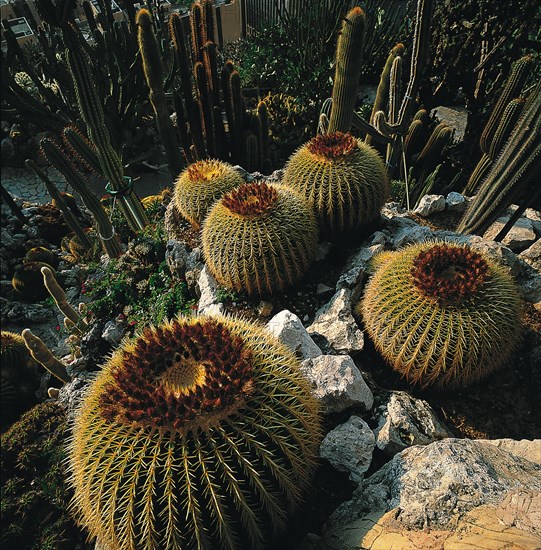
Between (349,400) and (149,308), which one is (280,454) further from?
(149,308)

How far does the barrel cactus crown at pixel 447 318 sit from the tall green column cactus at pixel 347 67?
3.06 meters

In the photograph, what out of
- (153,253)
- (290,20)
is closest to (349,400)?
(153,253)

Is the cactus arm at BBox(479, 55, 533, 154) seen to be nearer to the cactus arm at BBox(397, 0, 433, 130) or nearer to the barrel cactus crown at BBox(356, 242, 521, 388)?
the cactus arm at BBox(397, 0, 433, 130)

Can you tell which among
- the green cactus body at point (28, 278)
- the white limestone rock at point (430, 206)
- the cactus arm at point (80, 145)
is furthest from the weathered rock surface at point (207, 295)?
the green cactus body at point (28, 278)

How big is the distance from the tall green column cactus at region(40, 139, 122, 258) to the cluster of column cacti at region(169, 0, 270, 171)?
2.12 meters

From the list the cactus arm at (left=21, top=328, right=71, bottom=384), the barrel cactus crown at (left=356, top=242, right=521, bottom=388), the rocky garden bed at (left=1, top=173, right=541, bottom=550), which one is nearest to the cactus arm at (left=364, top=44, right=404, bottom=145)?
the rocky garden bed at (left=1, top=173, right=541, bottom=550)

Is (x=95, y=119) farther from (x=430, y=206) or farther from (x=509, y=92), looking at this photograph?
(x=509, y=92)

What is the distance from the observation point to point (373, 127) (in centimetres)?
628

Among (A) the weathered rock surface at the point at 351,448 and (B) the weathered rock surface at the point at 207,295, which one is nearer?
(A) the weathered rock surface at the point at 351,448

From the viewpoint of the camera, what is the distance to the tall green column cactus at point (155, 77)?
535cm

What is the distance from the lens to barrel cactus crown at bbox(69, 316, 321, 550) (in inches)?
76.8

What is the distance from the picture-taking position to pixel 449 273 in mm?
3279

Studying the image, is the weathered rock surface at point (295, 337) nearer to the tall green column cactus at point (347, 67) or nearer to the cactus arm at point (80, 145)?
the tall green column cactus at point (347, 67)

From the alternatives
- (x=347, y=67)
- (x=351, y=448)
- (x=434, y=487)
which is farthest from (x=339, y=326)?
(x=347, y=67)
